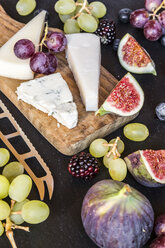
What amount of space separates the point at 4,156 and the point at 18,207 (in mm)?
246

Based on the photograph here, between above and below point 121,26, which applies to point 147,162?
below

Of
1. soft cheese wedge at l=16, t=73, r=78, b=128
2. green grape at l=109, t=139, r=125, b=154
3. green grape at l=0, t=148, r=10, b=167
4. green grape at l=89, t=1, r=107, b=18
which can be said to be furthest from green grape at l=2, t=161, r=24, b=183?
green grape at l=89, t=1, r=107, b=18

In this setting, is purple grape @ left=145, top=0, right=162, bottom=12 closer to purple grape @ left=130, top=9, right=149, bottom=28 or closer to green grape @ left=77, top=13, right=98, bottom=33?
purple grape @ left=130, top=9, right=149, bottom=28

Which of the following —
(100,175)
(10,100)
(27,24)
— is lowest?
(100,175)

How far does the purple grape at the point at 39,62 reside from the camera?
1.97 meters

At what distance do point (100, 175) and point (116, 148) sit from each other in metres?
0.15

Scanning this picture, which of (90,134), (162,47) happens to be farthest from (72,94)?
(162,47)

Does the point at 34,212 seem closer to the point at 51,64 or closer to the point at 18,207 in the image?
the point at 18,207

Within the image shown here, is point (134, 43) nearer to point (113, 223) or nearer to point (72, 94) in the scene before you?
point (72, 94)

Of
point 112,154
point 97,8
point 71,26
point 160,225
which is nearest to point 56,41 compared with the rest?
point 71,26

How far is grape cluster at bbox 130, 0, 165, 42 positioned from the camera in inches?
91.0

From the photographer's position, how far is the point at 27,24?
87.5 inches

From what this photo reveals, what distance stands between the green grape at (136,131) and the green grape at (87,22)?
68cm

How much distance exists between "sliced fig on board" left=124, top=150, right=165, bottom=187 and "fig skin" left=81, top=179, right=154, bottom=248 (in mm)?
212
